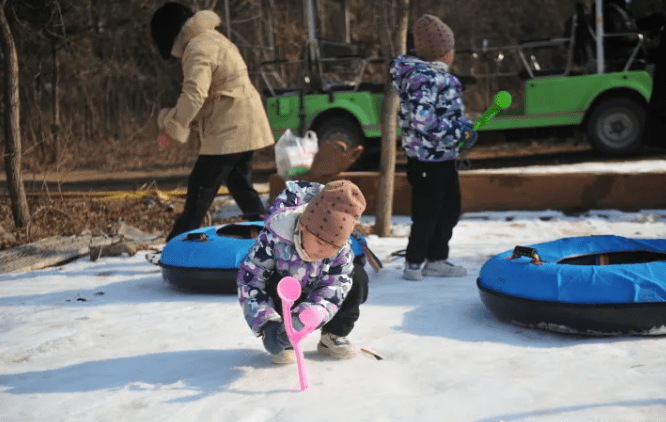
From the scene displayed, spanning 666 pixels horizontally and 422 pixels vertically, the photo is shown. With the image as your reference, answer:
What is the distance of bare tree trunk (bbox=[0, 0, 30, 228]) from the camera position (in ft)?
20.0

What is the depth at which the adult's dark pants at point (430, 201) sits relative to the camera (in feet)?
15.3

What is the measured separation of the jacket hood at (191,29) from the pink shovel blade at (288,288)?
268 cm

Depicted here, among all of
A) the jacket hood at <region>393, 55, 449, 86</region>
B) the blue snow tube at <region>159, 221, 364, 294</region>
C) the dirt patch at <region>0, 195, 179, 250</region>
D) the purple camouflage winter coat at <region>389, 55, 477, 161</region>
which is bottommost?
the dirt patch at <region>0, 195, 179, 250</region>

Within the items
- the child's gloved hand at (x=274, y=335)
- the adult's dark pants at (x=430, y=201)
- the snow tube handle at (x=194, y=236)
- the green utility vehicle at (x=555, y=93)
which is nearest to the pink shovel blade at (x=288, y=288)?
the child's gloved hand at (x=274, y=335)

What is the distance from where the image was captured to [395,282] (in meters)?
4.70

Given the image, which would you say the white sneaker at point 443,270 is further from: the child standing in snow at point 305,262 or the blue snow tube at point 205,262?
the child standing in snow at point 305,262

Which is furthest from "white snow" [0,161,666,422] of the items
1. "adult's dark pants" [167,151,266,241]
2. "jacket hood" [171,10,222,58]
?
"jacket hood" [171,10,222,58]

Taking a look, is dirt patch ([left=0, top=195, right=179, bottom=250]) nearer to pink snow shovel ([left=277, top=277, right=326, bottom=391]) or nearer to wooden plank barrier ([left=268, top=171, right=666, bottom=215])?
wooden plank barrier ([left=268, top=171, right=666, bottom=215])

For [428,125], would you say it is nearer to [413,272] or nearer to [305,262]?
[413,272]

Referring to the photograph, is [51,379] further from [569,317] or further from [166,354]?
[569,317]

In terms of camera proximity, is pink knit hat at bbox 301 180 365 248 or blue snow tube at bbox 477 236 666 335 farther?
blue snow tube at bbox 477 236 666 335

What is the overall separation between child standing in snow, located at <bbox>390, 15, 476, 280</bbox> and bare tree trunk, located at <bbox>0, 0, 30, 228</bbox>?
9.38 ft

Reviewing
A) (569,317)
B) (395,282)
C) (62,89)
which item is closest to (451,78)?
(395,282)

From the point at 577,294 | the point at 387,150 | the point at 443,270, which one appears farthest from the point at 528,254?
the point at 387,150
